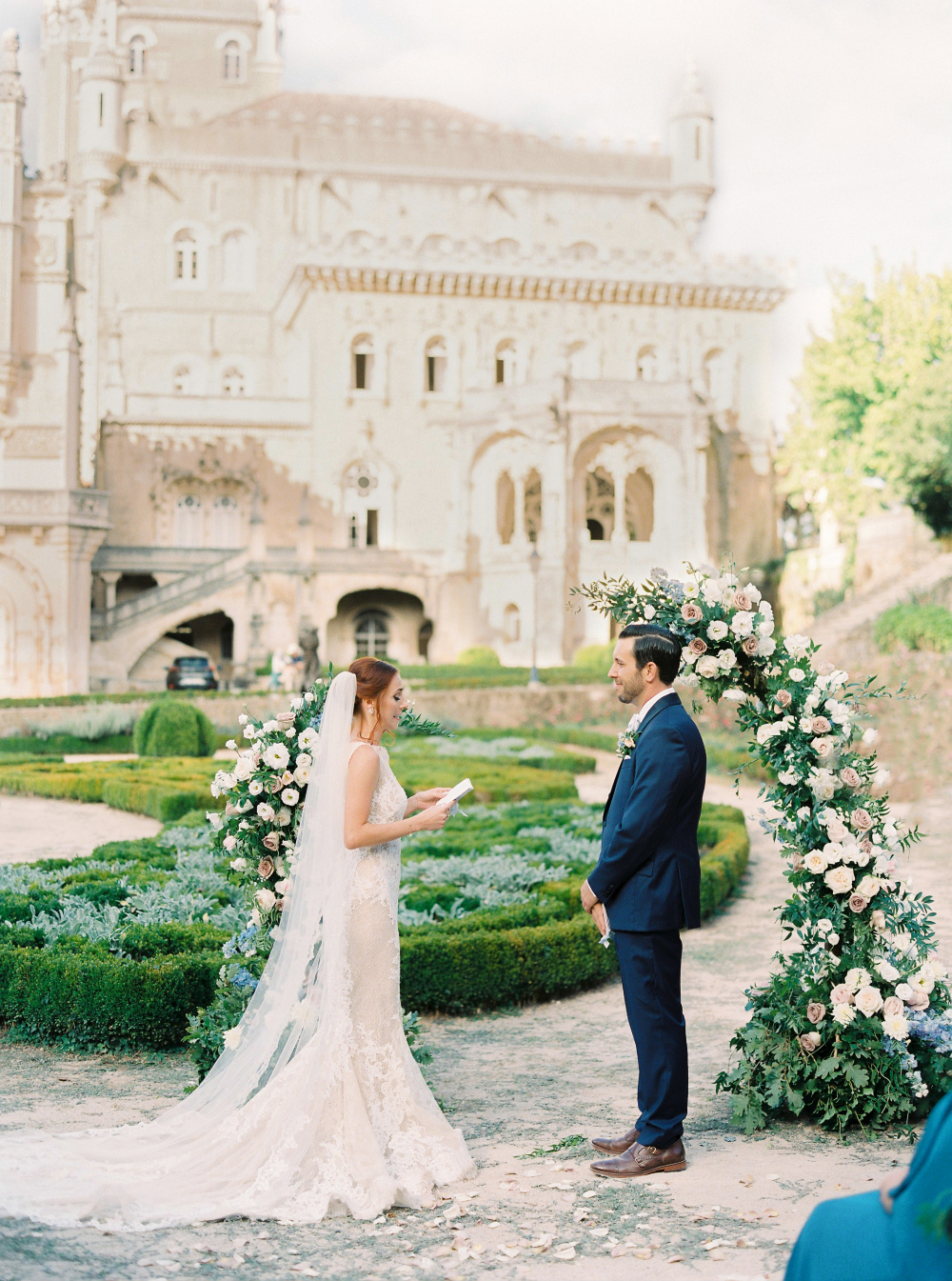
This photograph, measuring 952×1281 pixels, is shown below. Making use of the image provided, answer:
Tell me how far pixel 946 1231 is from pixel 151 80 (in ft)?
159

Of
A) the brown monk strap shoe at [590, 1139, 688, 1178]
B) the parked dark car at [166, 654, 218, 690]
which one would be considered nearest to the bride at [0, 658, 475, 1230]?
the brown monk strap shoe at [590, 1139, 688, 1178]

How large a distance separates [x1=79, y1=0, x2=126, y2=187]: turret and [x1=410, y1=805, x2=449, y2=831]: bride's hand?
38.7m

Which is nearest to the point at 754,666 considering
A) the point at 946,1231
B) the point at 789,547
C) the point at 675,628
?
the point at 675,628

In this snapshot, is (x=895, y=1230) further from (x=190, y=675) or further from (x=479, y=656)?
(x=479, y=656)

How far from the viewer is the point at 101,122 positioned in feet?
128

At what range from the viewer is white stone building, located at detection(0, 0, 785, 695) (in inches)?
1283

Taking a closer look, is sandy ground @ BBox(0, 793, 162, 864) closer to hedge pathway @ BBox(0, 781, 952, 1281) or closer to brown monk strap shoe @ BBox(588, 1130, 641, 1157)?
hedge pathway @ BBox(0, 781, 952, 1281)

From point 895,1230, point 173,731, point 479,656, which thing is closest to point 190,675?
point 479,656

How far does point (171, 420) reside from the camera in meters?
36.2

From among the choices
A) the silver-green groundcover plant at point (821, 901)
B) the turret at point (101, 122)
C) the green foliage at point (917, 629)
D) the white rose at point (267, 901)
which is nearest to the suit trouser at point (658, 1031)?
the silver-green groundcover plant at point (821, 901)

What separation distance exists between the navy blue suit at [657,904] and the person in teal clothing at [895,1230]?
81.5 inches

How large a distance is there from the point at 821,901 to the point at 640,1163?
123 cm

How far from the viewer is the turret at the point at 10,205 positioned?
41.6 meters

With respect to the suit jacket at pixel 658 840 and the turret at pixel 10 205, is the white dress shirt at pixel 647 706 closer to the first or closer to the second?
the suit jacket at pixel 658 840
